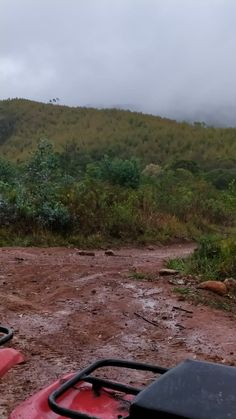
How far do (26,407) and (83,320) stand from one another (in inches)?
115

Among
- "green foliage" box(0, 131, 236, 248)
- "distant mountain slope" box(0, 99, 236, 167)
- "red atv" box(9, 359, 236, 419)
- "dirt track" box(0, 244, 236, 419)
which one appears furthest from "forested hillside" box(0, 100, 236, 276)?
"distant mountain slope" box(0, 99, 236, 167)

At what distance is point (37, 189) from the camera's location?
9.45 meters

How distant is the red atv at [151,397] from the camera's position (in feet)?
4.27

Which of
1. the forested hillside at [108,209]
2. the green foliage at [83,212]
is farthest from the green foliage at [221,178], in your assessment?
the green foliage at [83,212]

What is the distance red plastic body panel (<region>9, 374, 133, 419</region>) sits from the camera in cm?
162

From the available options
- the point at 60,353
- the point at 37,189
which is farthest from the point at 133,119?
the point at 60,353

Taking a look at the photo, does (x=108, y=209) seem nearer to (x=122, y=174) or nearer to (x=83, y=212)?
(x=83, y=212)

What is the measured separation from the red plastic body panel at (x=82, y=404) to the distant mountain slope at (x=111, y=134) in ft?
91.2

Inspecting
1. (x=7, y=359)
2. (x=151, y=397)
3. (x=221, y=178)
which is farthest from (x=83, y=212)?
(x=221, y=178)

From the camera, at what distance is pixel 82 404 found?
1.65 meters

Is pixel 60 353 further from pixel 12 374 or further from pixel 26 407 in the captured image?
pixel 26 407

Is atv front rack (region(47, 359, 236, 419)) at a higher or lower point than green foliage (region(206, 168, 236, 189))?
lower

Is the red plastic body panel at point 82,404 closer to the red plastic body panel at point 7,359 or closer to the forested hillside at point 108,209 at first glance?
the red plastic body panel at point 7,359

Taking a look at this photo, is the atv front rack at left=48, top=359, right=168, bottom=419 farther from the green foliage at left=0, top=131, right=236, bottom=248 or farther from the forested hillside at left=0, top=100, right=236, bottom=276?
the green foliage at left=0, top=131, right=236, bottom=248
